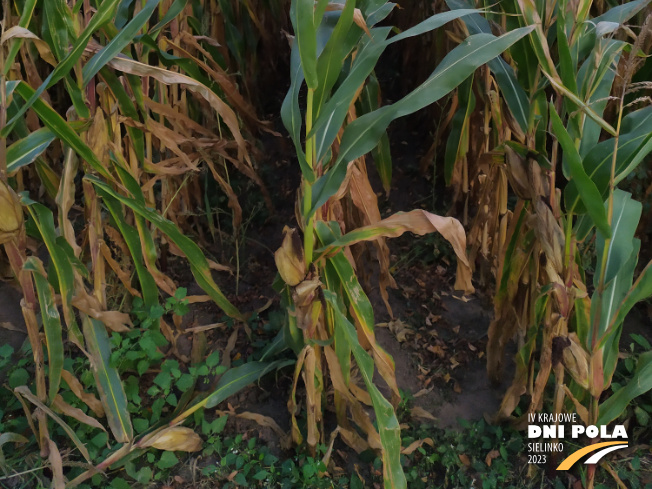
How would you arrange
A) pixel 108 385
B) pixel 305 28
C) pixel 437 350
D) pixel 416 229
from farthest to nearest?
pixel 437 350, pixel 108 385, pixel 416 229, pixel 305 28

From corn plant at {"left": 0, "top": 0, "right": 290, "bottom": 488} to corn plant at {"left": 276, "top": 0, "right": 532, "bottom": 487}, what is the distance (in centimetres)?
29

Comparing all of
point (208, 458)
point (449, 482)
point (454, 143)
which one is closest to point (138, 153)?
point (208, 458)

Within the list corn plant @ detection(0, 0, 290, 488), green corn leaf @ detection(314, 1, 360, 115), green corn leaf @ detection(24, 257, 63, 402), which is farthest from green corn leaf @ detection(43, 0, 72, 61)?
green corn leaf @ detection(314, 1, 360, 115)

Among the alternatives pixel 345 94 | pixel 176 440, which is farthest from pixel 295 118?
pixel 176 440

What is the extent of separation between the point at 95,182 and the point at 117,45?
34 cm

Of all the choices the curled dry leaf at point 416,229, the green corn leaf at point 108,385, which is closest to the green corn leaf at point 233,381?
the green corn leaf at point 108,385

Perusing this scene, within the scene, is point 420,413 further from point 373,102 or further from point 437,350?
point 373,102

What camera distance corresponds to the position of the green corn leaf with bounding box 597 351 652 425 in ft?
4.47

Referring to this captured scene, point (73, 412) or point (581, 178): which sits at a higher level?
point (581, 178)

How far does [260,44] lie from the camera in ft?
9.79

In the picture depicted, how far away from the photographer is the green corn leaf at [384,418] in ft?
4.19

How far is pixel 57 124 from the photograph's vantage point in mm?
1303

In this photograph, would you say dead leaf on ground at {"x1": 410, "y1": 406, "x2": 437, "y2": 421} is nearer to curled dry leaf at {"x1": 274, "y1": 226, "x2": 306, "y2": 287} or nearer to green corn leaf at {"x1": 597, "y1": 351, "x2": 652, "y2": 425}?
green corn leaf at {"x1": 597, "y1": 351, "x2": 652, "y2": 425}

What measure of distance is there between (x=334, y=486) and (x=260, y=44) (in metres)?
2.26
